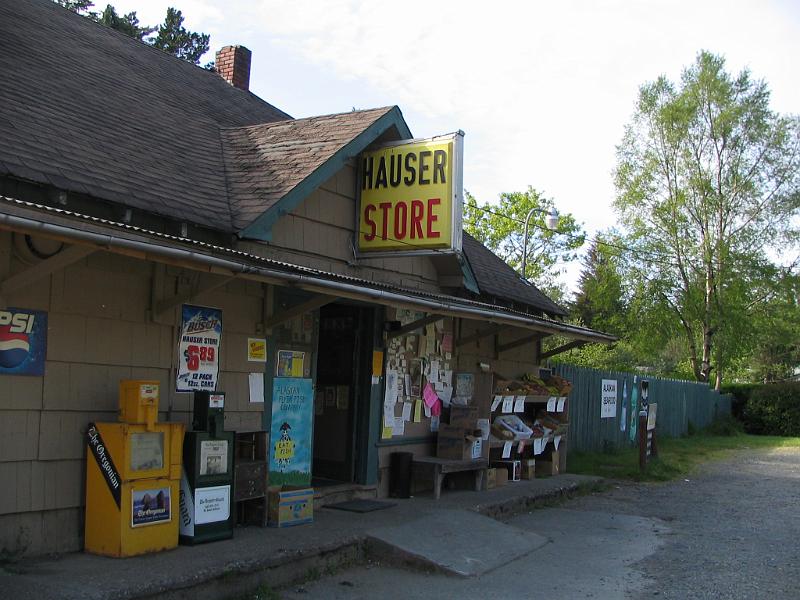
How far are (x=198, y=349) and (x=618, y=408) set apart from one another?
13665mm

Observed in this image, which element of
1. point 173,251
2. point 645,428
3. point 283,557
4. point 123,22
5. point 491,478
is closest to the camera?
point 173,251

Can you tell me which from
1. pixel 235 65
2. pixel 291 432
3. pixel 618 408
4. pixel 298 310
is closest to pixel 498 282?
pixel 291 432

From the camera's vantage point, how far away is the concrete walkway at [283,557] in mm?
5426

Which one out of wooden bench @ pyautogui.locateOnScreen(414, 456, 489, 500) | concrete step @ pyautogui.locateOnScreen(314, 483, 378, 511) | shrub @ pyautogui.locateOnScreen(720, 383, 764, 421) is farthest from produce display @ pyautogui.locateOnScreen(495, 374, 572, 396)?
shrub @ pyautogui.locateOnScreen(720, 383, 764, 421)

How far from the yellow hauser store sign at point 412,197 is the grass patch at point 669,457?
6.51 metres

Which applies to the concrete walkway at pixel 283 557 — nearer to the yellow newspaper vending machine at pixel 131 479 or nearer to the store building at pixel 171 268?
the yellow newspaper vending machine at pixel 131 479

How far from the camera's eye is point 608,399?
18500 mm

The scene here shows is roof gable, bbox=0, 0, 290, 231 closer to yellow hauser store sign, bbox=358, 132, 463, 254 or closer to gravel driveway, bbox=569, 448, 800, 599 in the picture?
yellow hauser store sign, bbox=358, 132, 463, 254

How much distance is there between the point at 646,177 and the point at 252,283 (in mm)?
27093

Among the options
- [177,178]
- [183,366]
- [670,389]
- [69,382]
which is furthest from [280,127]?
[670,389]

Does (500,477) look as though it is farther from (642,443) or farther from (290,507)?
(290,507)

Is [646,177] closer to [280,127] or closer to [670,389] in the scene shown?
[670,389]

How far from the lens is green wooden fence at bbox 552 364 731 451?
16.8 m

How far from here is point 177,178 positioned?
27.6 ft
